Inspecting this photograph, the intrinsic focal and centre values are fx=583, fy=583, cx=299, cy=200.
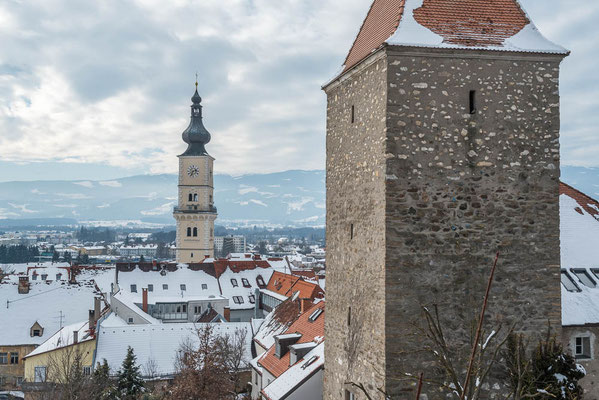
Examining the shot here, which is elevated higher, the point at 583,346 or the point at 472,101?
the point at 472,101

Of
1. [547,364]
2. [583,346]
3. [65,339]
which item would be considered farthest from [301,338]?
[65,339]

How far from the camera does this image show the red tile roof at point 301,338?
21894mm

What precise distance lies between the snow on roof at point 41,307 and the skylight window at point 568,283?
117ft

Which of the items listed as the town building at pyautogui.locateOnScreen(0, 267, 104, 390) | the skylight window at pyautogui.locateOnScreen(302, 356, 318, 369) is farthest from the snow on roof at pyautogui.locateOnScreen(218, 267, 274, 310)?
the skylight window at pyautogui.locateOnScreen(302, 356, 318, 369)

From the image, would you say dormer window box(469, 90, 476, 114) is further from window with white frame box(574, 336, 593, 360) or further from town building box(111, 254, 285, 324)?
town building box(111, 254, 285, 324)

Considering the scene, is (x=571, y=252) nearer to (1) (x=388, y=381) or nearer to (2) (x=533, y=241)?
(2) (x=533, y=241)

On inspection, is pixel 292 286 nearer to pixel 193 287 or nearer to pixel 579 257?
pixel 193 287

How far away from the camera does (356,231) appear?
405 inches

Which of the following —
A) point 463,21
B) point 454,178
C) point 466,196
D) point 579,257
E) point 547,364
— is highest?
point 463,21

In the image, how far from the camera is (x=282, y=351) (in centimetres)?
2309

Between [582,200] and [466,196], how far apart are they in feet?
24.7

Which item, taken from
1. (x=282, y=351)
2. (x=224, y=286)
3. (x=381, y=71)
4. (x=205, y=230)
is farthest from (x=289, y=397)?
(x=205, y=230)

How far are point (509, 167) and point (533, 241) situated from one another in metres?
1.28

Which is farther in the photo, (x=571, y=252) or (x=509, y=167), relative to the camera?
(x=571, y=252)
